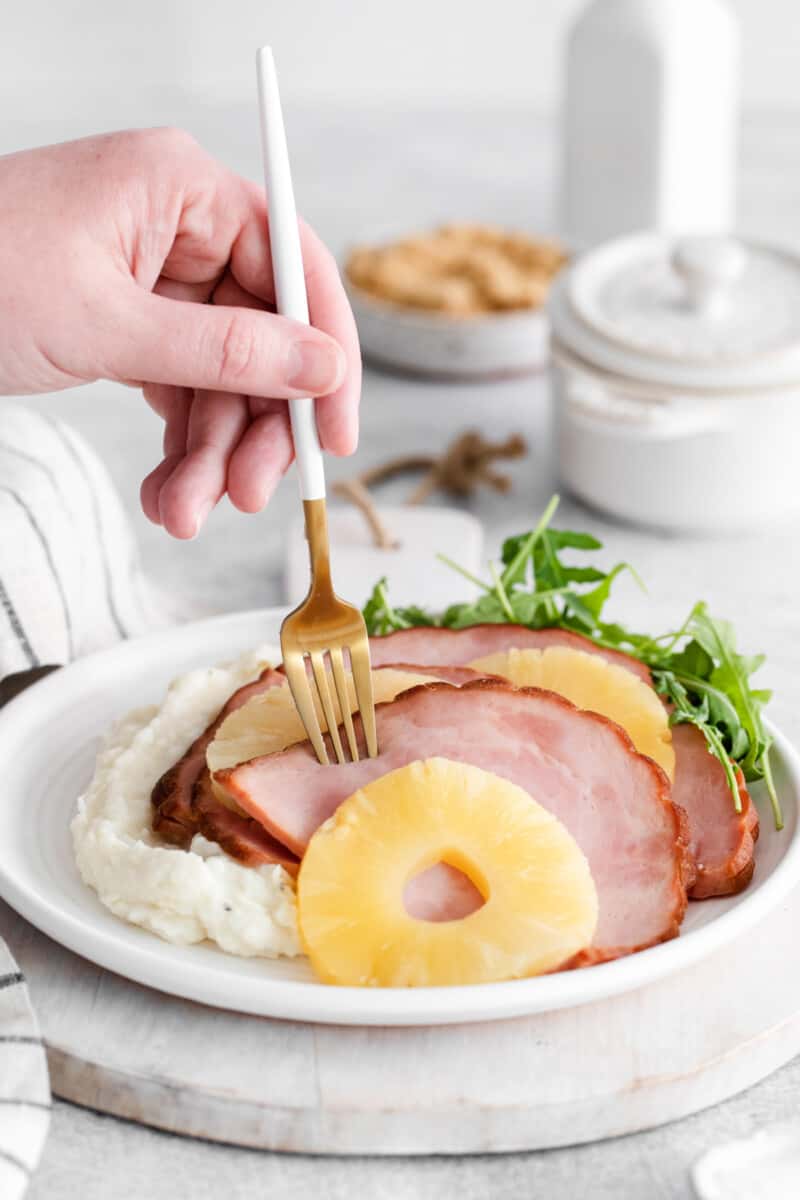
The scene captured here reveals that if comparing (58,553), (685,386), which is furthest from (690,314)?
(58,553)

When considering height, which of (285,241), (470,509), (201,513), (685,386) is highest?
(285,241)

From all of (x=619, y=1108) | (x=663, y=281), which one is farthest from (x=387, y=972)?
(x=663, y=281)

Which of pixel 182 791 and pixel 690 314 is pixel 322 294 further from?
pixel 690 314

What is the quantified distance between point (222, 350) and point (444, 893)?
68 centimetres

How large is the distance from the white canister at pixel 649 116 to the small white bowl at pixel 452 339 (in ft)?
1.64

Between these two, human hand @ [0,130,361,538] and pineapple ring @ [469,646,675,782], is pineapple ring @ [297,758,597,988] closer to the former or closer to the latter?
pineapple ring @ [469,646,675,782]

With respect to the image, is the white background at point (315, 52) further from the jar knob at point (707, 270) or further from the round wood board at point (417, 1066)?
the round wood board at point (417, 1066)

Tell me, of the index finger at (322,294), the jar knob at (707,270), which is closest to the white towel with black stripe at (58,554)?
the index finger at (322,294)

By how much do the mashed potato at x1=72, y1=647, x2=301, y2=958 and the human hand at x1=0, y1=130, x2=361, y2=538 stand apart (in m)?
0.36

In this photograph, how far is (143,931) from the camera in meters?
1.63

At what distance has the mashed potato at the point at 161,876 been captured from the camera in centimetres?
158

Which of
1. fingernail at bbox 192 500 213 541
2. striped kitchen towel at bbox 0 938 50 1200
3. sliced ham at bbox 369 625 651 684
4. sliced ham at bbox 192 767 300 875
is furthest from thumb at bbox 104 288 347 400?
striped kitchen towel at bbox 0 938 50 1200

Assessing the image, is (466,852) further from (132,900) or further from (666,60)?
(666,60)

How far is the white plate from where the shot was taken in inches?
58.5
